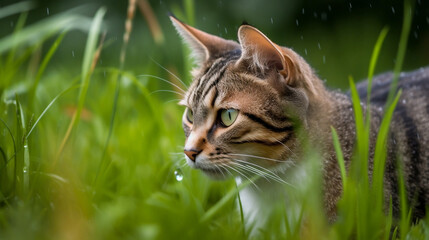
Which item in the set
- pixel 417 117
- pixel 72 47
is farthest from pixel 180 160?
pixel 72 47

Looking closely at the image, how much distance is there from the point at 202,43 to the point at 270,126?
60cm

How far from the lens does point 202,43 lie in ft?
8.20

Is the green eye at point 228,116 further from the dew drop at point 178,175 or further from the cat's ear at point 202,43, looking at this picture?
the cat's ear at point 202,43

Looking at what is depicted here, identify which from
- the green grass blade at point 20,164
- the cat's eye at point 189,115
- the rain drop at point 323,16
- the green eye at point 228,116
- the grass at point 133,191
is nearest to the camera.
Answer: the grass at point 133,191

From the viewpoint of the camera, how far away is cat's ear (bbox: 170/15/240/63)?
2461 millimetres

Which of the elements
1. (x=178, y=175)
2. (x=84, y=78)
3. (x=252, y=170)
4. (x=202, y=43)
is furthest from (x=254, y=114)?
(x=84, y=78)

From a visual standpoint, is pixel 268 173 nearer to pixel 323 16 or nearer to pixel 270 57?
pixel 270 57

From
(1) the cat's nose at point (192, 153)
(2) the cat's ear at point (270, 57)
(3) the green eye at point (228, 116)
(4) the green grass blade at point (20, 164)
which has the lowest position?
(4) the green grass blade at point (20, 164)

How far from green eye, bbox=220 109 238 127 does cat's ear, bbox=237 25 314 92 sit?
0.67 ft

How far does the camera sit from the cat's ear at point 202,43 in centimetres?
246

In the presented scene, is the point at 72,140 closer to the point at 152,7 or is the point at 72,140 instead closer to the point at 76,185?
→ the point at 76,185

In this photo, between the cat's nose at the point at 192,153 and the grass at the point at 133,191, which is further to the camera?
the cat's nose at the point at 192,153

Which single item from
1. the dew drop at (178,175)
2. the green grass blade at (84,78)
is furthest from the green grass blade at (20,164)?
the dew drop at (178,175)

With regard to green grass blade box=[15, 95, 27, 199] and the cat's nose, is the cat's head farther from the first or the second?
green grass blade box=[15, 95, 27, 199]
